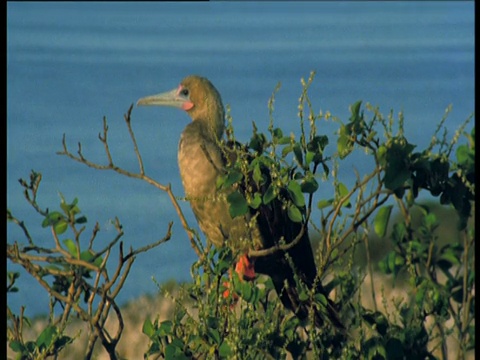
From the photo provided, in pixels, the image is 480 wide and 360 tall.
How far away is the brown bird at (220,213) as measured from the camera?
311 cm

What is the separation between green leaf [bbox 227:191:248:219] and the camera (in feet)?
7.98

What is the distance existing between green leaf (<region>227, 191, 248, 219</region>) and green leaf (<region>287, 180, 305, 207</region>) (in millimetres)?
118

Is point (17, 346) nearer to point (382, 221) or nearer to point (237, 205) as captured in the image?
point (237, 205)

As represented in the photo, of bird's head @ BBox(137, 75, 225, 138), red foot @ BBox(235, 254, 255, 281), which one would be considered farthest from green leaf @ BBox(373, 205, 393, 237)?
bird's head @ BBox(137, 75, 225, 138)

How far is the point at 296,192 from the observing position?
2.40 m

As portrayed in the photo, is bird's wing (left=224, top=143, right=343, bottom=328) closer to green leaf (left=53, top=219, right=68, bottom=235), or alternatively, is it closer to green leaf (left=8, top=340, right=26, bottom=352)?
green leaf (left=53, top=219, right=68, bottom=235)

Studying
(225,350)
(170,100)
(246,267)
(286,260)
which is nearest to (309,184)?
(225,350)

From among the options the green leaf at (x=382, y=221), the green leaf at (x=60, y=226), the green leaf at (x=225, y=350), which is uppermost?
the green leaf at (x=60, y=226)

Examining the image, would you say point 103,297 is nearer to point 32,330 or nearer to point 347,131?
point 347,131

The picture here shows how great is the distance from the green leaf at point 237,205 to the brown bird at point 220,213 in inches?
6.4

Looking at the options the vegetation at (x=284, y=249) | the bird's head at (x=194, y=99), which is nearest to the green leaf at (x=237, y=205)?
the vegetation at (x=284, y=249)

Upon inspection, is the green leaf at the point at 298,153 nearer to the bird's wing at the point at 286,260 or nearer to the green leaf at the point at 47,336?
the bird's wing at the point at 286,260

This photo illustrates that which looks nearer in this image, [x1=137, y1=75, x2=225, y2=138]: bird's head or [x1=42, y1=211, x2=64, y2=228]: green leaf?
[x1=42, y1=211, x2=64, y2=228]: green leaf
